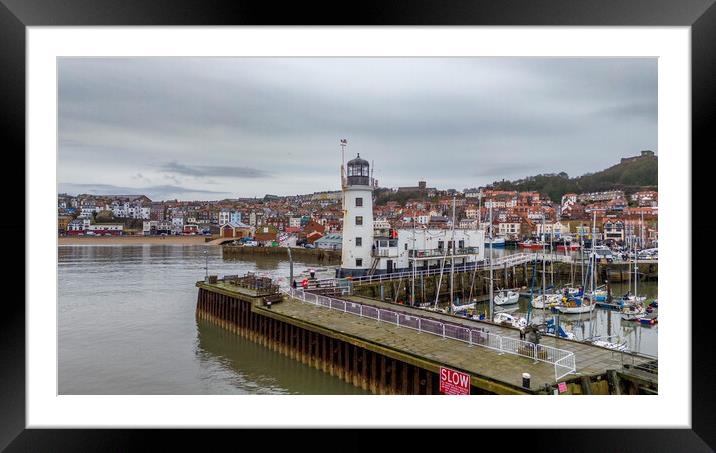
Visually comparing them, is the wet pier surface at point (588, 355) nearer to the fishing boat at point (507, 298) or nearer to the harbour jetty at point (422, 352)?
the harbour jetty at point (422, 352)

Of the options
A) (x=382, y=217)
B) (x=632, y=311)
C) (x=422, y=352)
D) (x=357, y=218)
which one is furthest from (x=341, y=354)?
(x=382, y=217)

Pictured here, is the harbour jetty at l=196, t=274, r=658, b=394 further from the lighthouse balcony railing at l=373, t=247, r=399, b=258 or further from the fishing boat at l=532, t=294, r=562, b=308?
the fishing boat at l=532, t=294, r=562, b=308

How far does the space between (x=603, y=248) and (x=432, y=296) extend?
13.7 metres

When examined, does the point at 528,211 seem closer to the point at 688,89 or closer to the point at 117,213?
the point at 117,213

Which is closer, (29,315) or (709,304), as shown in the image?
(709,304)

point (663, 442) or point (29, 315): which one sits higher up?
point (29, 315)

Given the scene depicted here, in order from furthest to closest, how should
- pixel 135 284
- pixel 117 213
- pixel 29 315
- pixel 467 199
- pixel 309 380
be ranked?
pixel 467 199 → pixel 117 213 → pixel 135 284 → pixel 309 380 → pixel 29 315

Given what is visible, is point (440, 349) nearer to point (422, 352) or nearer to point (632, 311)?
point (422, 352)

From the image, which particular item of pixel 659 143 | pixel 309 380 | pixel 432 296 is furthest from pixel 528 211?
pixel 659 143

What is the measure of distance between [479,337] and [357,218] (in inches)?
319

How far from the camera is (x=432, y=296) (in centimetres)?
1589

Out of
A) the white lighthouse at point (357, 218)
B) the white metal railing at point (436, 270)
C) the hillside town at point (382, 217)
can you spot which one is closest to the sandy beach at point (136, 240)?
the hillside town at point (382, 217)
